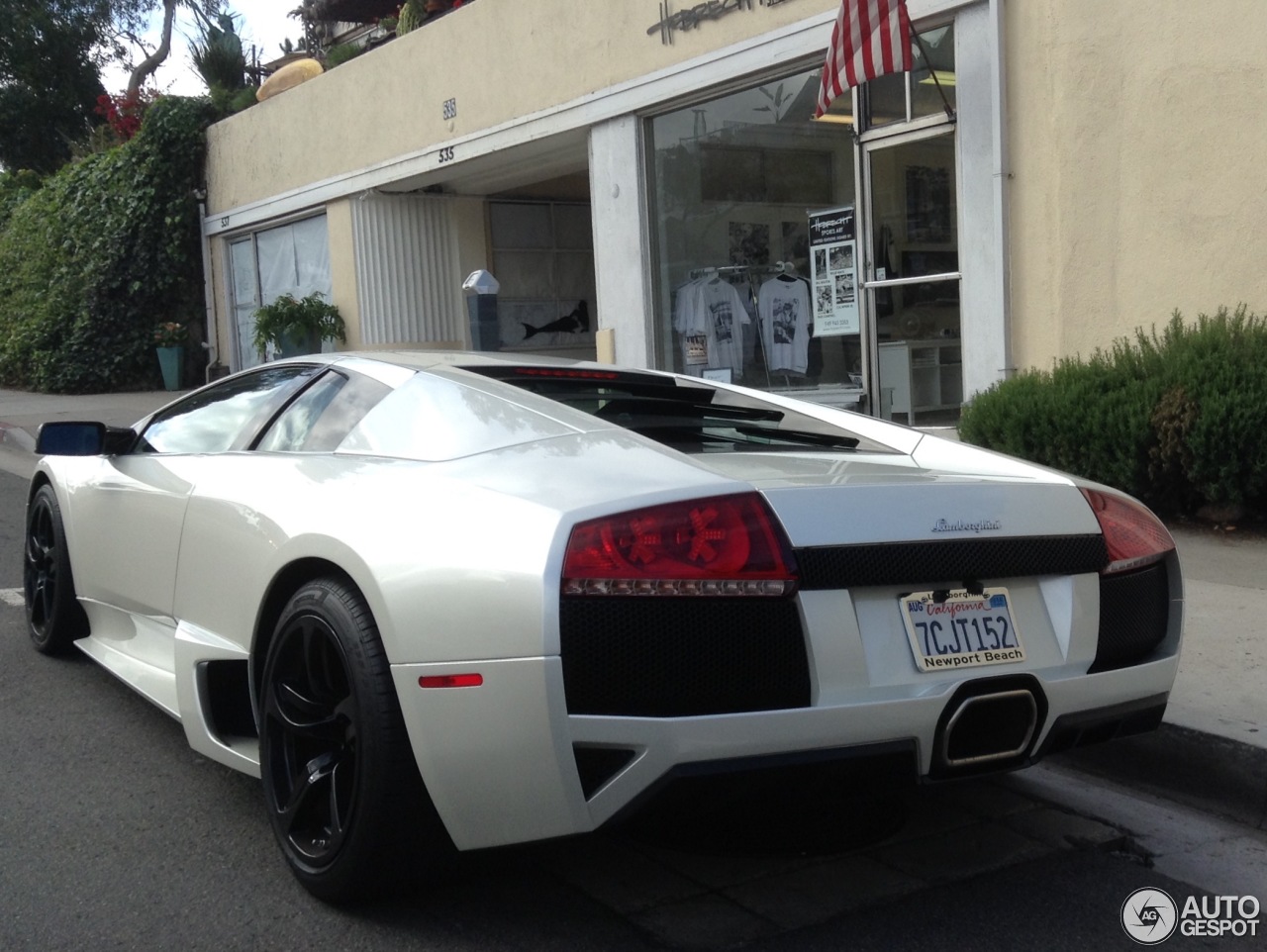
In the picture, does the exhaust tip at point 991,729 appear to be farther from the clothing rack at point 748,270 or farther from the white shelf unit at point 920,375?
the clothing rack at point 748,270

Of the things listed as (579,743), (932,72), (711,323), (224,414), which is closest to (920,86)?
(932,72)

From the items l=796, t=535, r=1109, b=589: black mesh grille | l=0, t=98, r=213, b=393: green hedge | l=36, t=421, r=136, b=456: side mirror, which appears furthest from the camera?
l=0, t=98, r=213, b=393: green hedge

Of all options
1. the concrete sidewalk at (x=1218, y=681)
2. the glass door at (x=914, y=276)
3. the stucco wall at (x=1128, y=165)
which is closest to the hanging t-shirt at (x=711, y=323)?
the glass door at (x=914, y=276)

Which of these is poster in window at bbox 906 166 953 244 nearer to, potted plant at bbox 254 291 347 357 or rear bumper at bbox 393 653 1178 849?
rear bumper at bbox 393 653 1178 849

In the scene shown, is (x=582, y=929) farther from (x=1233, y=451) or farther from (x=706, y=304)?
(x=706, y=304)

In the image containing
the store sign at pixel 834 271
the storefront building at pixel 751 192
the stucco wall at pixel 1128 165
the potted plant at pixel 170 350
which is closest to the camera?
the stucco wall at pixel 1128 165

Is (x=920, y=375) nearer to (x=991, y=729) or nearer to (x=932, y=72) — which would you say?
(x=932, y=72)

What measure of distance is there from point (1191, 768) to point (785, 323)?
23.5ft

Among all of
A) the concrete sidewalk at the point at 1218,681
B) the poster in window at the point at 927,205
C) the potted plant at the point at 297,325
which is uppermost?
the poster in window at the point at 927,205

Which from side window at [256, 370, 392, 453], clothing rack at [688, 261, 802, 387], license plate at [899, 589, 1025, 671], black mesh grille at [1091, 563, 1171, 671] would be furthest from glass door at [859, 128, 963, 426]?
license plate at [899, 589, 1025, 671]

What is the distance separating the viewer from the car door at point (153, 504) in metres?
4.02

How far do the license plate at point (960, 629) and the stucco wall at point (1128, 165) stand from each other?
5.29m

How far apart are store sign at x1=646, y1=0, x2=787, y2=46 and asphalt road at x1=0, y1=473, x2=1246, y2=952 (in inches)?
310

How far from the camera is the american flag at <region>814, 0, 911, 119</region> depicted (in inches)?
339
